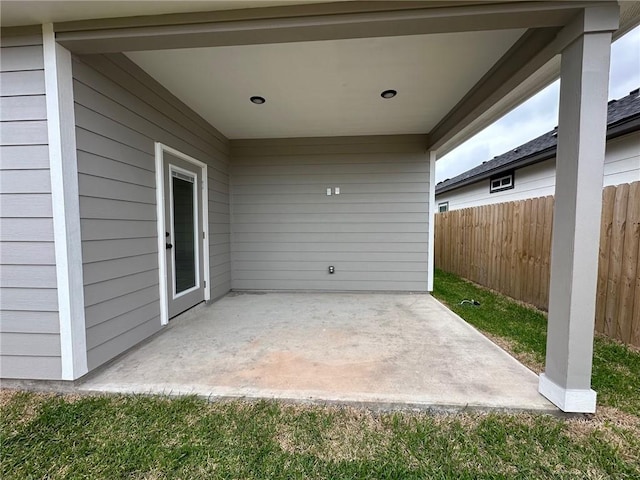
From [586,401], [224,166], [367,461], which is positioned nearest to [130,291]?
[367,461]

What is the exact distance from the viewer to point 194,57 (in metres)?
2.65

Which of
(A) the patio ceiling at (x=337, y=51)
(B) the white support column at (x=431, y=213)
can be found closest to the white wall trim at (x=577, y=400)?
(A) the patio ceiling at (x=337, y=51)

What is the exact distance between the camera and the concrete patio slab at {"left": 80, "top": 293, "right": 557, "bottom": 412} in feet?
6.62

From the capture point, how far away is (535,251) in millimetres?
4074

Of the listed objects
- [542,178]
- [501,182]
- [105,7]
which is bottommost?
[542,178]

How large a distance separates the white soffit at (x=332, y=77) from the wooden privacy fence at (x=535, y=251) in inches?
76.1

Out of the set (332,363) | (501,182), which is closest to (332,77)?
(332,363)

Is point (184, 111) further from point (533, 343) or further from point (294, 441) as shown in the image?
point (533, 343)

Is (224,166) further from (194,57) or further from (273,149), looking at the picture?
(194,57)

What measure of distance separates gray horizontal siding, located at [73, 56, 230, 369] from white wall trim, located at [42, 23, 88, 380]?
0.07m

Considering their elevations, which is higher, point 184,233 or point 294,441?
point 184,233

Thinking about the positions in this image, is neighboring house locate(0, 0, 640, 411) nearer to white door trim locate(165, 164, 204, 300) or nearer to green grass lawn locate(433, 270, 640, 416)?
white door trim locate(165, 164, 204, 300)

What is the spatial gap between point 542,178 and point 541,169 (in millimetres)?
191

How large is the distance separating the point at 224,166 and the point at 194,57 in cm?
242
